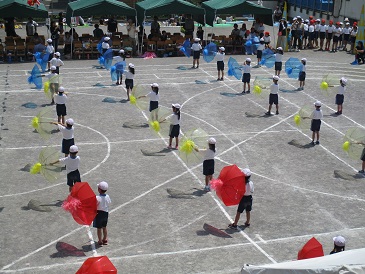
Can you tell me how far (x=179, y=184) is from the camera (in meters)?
18.2

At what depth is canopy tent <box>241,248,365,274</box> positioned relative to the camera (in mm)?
9180

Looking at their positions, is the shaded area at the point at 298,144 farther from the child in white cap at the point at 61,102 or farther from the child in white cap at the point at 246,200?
the child in white cap at the point at 61,102

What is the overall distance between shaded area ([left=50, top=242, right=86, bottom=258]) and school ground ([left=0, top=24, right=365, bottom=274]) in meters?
0.02

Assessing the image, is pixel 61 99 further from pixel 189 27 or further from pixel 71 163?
pixel 189 27

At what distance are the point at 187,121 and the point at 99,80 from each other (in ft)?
24.8

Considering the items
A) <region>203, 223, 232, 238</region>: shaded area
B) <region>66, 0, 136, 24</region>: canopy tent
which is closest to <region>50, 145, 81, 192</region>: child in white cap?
<region>203, 223, 232, 238</region>: shaded area

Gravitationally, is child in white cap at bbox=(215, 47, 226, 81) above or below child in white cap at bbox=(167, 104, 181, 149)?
above

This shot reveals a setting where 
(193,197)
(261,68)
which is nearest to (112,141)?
(193,197)

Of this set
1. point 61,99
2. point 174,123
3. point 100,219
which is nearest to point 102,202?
point 100,219

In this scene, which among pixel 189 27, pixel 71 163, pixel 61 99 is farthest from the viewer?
pixel 189 27

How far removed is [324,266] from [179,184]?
29.9 ft

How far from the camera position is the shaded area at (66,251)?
14117 mm

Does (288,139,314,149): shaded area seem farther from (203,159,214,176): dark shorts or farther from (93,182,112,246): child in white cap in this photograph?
(93,182,112,246): child in white cap

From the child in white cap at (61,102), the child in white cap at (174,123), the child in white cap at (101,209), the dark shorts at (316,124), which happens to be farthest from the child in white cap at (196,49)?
the child in white cap at (101,209)
